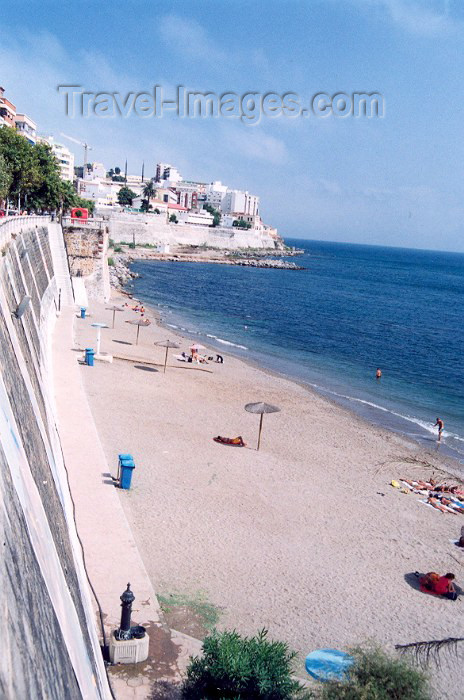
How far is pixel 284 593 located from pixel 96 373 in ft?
47.8

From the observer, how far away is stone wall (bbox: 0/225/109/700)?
4.57 m

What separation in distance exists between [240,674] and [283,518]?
22.7 ft

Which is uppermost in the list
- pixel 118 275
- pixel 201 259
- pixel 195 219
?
pixel 195 219

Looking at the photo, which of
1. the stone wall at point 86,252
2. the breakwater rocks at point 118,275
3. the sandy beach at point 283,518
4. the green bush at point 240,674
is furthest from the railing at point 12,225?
the breakwater rocks at point 118,275

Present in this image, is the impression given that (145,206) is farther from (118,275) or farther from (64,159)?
(118,275)

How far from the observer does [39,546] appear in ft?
21.1

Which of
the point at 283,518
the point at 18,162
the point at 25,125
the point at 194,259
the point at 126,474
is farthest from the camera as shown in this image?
the point at 194,259

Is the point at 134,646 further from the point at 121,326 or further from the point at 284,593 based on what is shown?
the point at 121,326

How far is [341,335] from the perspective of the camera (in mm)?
47719

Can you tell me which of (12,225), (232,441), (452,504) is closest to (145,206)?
(12,225)

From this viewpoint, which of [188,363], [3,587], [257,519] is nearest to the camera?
[3,587]

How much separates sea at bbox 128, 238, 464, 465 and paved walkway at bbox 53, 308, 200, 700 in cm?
1422

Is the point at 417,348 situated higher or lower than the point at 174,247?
lower

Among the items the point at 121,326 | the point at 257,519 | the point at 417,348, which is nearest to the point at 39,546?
the point at 257,519
